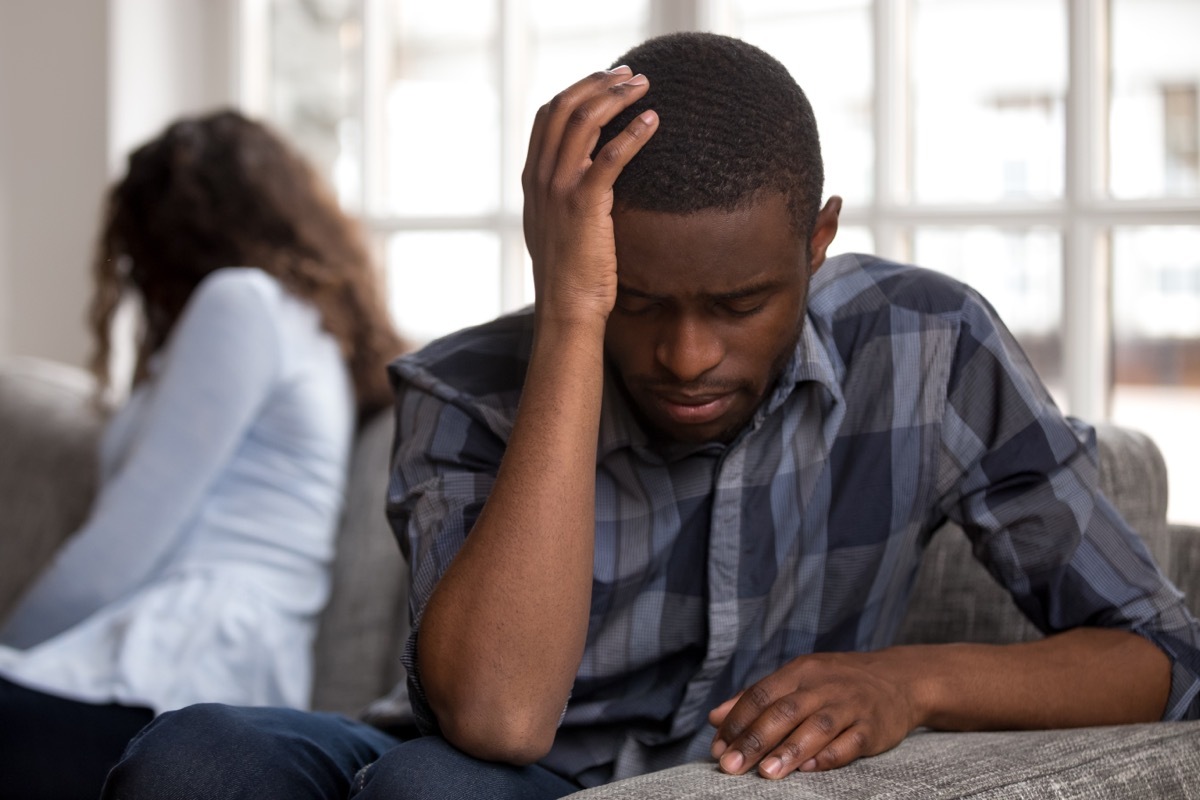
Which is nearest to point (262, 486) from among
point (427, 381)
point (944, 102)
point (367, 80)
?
point (427, 381)

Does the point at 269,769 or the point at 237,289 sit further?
the point at 237,289

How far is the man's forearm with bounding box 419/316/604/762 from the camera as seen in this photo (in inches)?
42.8

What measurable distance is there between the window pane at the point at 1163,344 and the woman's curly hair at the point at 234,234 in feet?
3.68

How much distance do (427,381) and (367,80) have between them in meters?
1.46

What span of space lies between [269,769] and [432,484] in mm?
294

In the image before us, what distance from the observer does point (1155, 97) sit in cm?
182

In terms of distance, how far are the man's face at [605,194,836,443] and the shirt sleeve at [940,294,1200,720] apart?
8.5 inches

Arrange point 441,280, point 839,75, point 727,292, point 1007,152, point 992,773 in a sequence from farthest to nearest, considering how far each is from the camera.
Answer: point 441,280 < point 839,75 < point 1007,152 < point 727,292 < point 992,773

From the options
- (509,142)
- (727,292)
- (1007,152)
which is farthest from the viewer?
(509,142)

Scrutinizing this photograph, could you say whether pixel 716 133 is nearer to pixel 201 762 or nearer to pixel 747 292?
pixel 747 292

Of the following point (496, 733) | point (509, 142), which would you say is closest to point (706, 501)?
point (496, 733)

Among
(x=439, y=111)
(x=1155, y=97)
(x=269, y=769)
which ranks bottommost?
(x=269, y=769)

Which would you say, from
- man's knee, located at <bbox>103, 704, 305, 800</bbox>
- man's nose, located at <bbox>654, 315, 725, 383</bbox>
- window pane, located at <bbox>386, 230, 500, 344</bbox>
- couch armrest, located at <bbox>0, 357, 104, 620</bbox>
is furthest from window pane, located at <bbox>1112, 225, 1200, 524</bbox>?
couch armrest, located at <bbox>0, 357, 104, 620</bbox>

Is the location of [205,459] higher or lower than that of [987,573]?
higher
